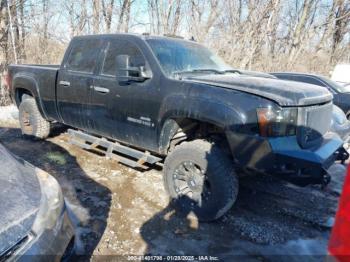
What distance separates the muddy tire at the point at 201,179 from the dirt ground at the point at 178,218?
0.19 meters

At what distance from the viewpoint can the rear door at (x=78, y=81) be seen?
4770 millimetres

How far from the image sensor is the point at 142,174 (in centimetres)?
484

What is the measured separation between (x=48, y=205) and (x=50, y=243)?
28 centimetres

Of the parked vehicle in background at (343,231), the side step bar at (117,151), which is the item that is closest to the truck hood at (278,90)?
the side step bar at (117,151)

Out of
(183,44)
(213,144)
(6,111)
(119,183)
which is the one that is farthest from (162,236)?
(6,111)

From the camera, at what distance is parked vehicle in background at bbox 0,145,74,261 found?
185 cm

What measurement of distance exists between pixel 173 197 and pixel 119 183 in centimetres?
103

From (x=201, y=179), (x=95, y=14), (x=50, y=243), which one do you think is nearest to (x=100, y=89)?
(x=201, y=179)

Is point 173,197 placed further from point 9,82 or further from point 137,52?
point 9,82

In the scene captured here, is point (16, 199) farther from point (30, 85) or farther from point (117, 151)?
point (30, 85)

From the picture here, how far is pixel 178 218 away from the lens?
3.64m

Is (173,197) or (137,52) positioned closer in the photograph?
(173,197)

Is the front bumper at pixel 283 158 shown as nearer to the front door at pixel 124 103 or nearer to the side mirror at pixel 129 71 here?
the front door at pixel 124 103

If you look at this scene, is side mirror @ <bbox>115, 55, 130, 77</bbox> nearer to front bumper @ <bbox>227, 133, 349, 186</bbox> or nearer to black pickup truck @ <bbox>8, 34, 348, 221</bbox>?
black pickup truck @ <bbox>8, 34, 348, 221</bbox>
